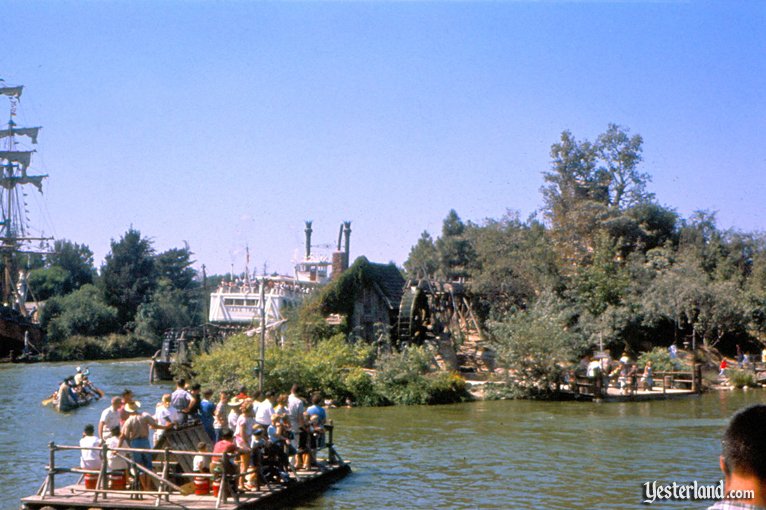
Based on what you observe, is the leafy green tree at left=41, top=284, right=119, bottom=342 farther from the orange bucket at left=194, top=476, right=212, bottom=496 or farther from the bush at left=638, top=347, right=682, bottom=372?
the orange bucket at left=194, top=476, right=212, bottom=496

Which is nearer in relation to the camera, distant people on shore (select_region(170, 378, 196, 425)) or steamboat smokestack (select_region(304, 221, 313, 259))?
distant people on shore (select_region(170, 378, 196, 425))

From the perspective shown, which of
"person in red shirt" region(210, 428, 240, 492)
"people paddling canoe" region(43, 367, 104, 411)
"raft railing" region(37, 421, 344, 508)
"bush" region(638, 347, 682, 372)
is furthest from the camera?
"bush" region(638, 347, 682, 372)

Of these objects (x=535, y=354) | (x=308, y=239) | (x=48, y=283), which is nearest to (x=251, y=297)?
(x=308, y=239)

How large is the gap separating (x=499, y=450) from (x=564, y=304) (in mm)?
24978

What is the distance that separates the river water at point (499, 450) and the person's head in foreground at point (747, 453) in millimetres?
13896

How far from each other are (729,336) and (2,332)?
57087 mm

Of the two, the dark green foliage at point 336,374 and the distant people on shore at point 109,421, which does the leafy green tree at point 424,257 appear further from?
the distant people on shore at point 109,421

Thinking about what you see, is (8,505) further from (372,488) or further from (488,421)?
(488,421)

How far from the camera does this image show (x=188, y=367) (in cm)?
4862

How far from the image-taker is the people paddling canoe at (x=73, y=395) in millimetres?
35062

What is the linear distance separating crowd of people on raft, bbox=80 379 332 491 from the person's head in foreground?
467 inches

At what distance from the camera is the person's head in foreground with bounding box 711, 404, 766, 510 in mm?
3711

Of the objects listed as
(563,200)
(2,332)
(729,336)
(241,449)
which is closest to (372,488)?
(241,449)

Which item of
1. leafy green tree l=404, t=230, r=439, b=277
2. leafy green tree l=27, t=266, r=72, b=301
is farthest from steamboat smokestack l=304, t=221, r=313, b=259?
leafy green tree l=27, t=266, r=72, b=301
